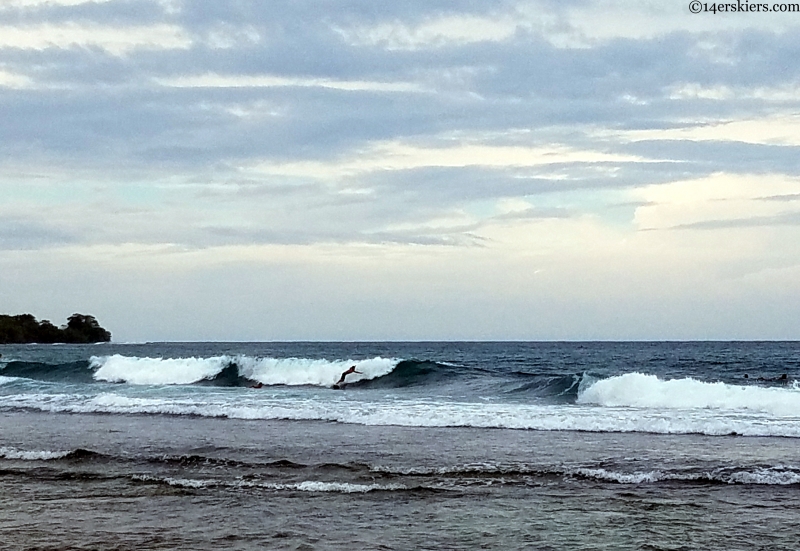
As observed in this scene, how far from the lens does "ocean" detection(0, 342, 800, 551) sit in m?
8.54

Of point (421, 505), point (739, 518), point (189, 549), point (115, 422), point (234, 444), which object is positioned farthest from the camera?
point (115, 422)

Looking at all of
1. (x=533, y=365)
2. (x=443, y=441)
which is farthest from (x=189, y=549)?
(x=533, y=365)

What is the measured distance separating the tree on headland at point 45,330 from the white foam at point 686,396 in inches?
5115

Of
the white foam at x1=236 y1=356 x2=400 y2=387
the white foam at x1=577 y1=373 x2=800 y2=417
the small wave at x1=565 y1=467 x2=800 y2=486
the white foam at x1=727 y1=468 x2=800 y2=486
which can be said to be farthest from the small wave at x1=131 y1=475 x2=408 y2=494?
the white foam at x1=236 y1=356 x2=400 y2=387

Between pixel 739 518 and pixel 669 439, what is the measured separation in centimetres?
635

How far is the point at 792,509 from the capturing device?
31.3 ft

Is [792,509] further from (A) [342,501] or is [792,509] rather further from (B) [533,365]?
(B) [533,365]

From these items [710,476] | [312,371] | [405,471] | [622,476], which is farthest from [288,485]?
[312,371]

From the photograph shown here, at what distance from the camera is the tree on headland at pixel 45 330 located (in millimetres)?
135125

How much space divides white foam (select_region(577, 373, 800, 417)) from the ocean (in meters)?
0.08

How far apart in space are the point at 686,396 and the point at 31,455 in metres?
16.5

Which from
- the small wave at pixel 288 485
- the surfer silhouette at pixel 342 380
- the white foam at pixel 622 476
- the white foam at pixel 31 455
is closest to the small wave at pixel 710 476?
the white foam at pixel 622 476

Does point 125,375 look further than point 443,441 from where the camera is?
Yes

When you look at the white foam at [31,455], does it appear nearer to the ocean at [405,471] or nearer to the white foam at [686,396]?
the ocean at [405,471]
